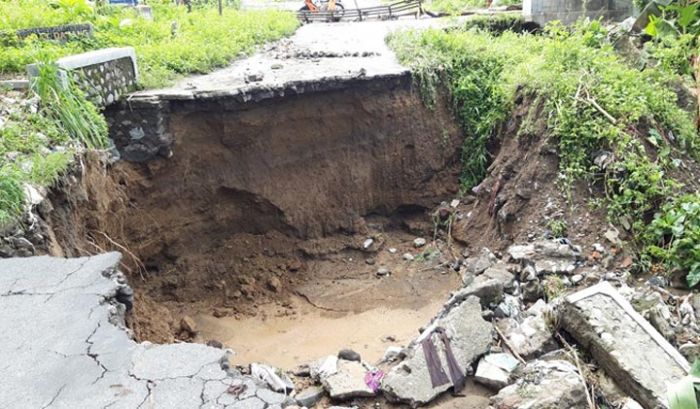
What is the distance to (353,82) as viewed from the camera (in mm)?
6738

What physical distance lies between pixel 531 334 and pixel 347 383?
4.30ft

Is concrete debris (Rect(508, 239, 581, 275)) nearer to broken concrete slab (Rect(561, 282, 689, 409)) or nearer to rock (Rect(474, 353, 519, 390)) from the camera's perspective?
broken concrete slab (Rect(561, 282, 689, 409))

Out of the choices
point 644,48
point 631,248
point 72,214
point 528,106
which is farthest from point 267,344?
point 644,48

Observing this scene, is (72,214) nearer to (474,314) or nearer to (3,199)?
(3,199)

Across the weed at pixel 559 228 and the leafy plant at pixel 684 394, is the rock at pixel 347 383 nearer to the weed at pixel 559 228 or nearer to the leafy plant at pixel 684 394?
the leafy plant at pixel 684 394

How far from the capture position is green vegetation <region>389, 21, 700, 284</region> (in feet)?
15.6

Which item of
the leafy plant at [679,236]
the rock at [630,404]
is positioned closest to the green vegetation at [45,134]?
the rock at [630,404]

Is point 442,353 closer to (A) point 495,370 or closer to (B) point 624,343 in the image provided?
(A) point 495,370

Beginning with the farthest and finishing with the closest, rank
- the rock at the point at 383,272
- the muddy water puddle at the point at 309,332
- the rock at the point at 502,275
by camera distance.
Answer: the rock at the point at 383,272 → the muddy water puddle at the point at 309,332 → the rock at the point at 502,275

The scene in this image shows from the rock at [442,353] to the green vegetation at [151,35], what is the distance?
403 centimetres

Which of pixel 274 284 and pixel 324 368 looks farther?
pixel 274 284

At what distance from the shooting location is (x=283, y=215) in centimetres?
681

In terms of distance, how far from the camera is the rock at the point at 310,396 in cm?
363

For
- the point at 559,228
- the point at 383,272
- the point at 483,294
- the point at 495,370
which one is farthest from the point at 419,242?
Answer: the point at 495,370
